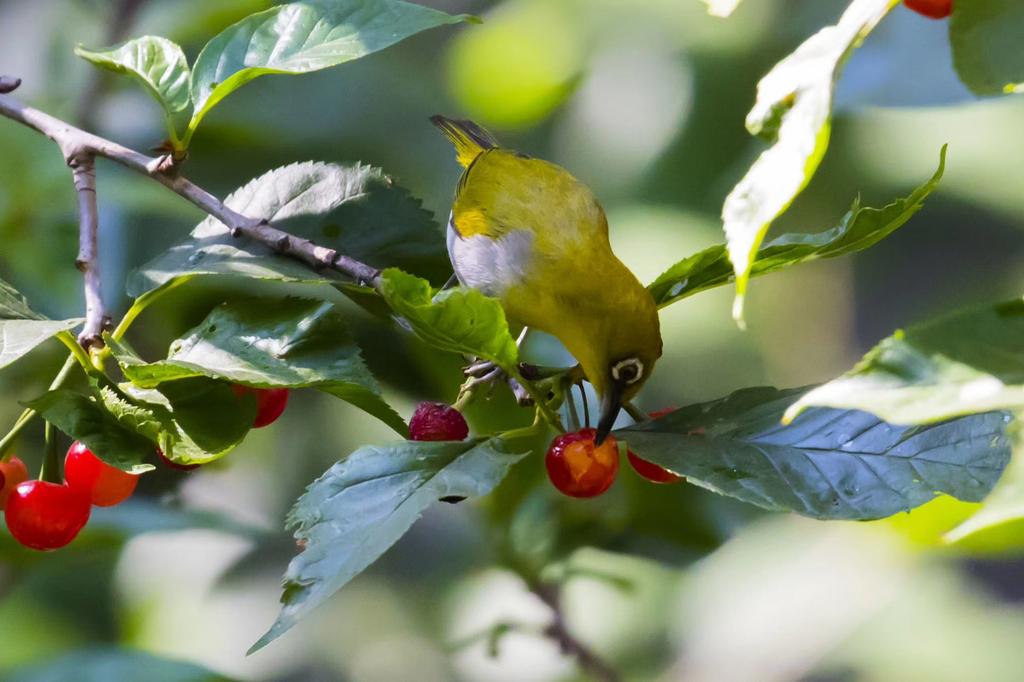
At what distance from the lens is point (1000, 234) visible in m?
0.92

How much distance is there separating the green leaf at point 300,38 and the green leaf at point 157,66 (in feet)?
0.04

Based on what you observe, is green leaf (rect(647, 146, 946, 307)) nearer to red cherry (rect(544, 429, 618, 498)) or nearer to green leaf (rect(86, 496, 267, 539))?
red cherry (rect(544, 429, 618, 498))

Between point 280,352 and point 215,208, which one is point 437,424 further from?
point 215,208

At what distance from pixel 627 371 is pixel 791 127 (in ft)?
1.26

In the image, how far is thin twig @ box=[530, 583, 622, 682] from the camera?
0.73m

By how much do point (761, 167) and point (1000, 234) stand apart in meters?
0.77

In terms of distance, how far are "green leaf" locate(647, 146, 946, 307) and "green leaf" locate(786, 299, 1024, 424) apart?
24 centimetres

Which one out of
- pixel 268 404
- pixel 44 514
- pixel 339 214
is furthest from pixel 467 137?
pixel 44 514

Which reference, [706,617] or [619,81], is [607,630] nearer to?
[706,617]

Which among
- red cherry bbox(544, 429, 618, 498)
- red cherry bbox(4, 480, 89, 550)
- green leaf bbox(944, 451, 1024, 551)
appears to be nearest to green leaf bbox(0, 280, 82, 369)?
red cherry bbox(4, 480, 89, 550)

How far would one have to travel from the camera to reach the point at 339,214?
615 millimetres

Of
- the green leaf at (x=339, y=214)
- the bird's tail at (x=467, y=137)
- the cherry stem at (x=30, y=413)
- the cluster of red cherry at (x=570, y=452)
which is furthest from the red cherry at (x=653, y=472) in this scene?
the bird's tail at (x=467, y=137)

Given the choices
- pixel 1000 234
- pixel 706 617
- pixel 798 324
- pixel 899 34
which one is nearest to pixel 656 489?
pixel 706 617

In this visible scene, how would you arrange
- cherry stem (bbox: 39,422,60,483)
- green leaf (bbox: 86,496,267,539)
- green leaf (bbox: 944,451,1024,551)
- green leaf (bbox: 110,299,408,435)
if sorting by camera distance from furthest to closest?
1. green leaf (bbox: 86,496,267,539)
2. cherry stem (bbox: 39,422,60,483)
3. green leaf (bbox: 110,299,408,435)
4. green leaf (bbox: 944,451,1024,551)
